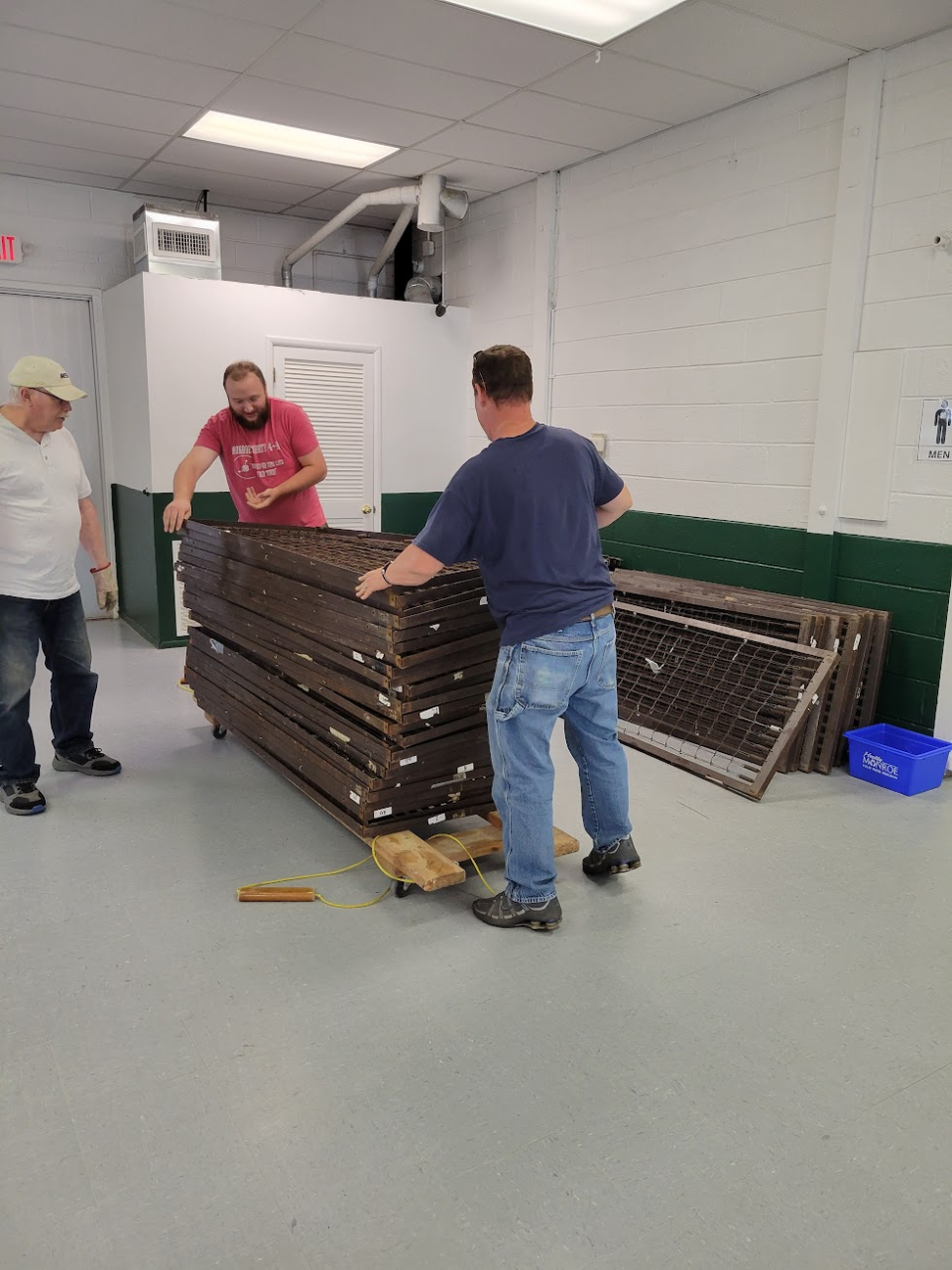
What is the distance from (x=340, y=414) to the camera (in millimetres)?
6582

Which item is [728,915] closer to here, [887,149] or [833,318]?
[833,318]

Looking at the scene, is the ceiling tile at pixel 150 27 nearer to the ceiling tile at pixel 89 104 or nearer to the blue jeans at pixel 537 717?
the ceiling tile at pixel 89 104

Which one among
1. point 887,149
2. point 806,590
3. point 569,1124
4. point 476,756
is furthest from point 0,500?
point 887,149

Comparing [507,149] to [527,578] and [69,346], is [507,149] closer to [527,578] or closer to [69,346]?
[69,346]

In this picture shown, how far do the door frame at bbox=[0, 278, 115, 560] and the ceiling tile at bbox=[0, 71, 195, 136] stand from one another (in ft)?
5.24

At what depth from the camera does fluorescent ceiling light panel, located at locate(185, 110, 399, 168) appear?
17.4ft

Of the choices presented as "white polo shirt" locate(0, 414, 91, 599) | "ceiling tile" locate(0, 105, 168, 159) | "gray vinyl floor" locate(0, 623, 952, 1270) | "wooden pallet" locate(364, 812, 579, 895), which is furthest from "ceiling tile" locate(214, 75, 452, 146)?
"wooden pallet" locate(364, 812, 579, 895)

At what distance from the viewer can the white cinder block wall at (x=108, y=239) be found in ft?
20.8

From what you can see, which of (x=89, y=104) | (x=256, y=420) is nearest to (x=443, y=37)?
(x=256, y=420)

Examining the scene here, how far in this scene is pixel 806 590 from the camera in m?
4.59

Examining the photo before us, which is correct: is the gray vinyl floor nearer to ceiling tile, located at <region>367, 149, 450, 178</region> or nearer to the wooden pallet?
the wooden pallet

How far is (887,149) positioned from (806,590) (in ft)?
6.50

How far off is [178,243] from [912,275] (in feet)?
14.4

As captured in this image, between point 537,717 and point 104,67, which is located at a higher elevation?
point 104,67
